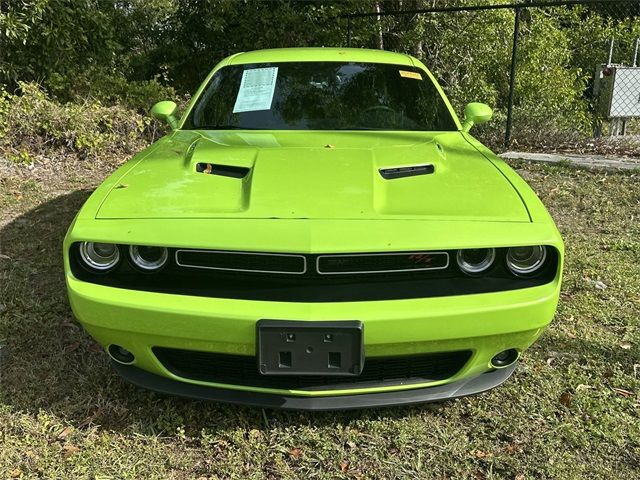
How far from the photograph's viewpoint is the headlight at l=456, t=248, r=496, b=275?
2168 millimetres

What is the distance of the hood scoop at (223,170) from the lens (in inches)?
100

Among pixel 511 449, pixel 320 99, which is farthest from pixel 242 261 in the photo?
pixel 320 99

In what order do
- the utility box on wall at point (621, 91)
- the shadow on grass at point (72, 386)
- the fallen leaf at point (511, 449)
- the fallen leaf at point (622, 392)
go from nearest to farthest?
the fallen leaf at point (511, 449), the shadow on grass at point (72, 386), the fallen leaf at point (622, 392), the utility box on wall at point (621, 91)

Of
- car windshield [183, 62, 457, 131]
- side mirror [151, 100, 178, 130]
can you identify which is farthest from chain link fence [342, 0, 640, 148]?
side mirror [151, 100, 178, 130]

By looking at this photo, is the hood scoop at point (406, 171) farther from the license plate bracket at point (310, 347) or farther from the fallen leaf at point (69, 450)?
the fallen leaf at point (69, 450)

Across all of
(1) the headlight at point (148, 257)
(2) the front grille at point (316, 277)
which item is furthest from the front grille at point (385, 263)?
(1) the headlight at point (148, 257)

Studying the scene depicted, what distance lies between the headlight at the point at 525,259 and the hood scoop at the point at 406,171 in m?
0.58

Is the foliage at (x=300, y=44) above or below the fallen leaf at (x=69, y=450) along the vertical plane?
above

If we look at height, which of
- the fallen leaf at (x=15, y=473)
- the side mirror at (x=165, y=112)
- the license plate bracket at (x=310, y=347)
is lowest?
the fallen leaf at (x=15, y=473)

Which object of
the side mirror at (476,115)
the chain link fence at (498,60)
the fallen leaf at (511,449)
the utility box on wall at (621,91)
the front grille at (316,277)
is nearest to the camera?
the front grille at (316,277)

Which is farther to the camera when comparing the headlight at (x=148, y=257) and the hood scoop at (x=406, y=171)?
the hood scoop at (x=406, y=171)

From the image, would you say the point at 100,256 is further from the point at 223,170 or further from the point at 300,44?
the point at 300,44

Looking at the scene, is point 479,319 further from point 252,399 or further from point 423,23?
point 423,23

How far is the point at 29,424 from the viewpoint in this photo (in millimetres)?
2400
